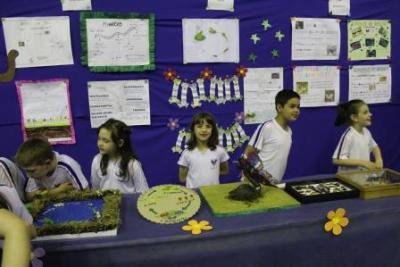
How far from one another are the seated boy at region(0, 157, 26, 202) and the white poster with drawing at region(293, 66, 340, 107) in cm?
216

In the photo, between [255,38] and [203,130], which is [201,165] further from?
[255,38]

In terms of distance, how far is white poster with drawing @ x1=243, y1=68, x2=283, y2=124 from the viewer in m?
2.89

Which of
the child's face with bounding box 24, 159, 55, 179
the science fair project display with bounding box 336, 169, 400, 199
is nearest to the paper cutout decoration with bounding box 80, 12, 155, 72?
the child's face with bounding box 24, 159, 55, 179

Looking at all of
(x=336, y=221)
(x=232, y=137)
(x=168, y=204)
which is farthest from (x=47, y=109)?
(x=336, y=221)

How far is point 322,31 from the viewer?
3.02m

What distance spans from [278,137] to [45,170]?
4.57 feet

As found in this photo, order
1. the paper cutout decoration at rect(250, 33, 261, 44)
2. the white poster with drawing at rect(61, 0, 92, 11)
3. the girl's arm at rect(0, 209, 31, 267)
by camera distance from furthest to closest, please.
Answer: the paper cutout decoration at rect(250, 33, 261, 44), the white poster with drawing at rect(61, 0, 92, 11), the girl's arm at rect(0, 209, 31, 267)

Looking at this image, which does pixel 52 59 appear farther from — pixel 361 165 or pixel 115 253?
pixel 361 165

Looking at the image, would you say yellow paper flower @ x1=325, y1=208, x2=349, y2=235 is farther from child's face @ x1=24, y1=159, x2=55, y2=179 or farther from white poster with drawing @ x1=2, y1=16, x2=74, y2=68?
white poster with drawing @ x1=2, y1=16, x2=74, y2=68

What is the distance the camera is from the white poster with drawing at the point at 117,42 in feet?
8.30

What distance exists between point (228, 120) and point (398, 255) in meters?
1.66

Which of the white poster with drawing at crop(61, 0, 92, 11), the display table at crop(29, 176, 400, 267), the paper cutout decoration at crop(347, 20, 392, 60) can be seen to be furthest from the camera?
the paper cutout decoration at crop(347, 20, 392, 60)

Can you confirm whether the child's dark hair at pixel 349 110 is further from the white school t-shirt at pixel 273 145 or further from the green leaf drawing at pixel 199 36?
the green leaf drawing at pixel 199 36

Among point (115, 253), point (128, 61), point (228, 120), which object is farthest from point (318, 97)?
point (115, 253)
